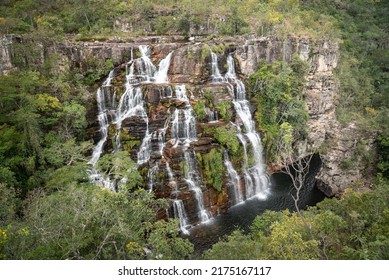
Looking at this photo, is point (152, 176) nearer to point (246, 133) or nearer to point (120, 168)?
point (120, 168)

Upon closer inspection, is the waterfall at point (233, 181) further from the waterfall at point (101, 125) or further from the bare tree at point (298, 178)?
the waterfall at point (101, 125)

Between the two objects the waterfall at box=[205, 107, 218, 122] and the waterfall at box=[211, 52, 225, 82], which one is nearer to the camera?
the waterfall at box=[205, 107, 218, 122]

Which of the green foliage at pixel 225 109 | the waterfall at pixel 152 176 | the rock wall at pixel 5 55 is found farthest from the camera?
the green foliage at pixel 225 109

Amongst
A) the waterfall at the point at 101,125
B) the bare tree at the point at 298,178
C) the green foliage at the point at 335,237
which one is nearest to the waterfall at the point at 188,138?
the waterfall at the point at 101,125

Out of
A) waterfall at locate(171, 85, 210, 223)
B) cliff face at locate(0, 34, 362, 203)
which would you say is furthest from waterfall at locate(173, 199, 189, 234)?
waterfall at locate(171, 85, 210, 223)

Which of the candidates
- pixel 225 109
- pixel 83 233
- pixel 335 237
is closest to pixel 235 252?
pixel 335 237

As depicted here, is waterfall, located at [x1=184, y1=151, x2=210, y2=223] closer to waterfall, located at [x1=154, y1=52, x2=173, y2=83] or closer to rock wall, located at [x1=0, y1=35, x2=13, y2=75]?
waterfall, located at [x1=154, y1=52, x2=173, y2=83]
